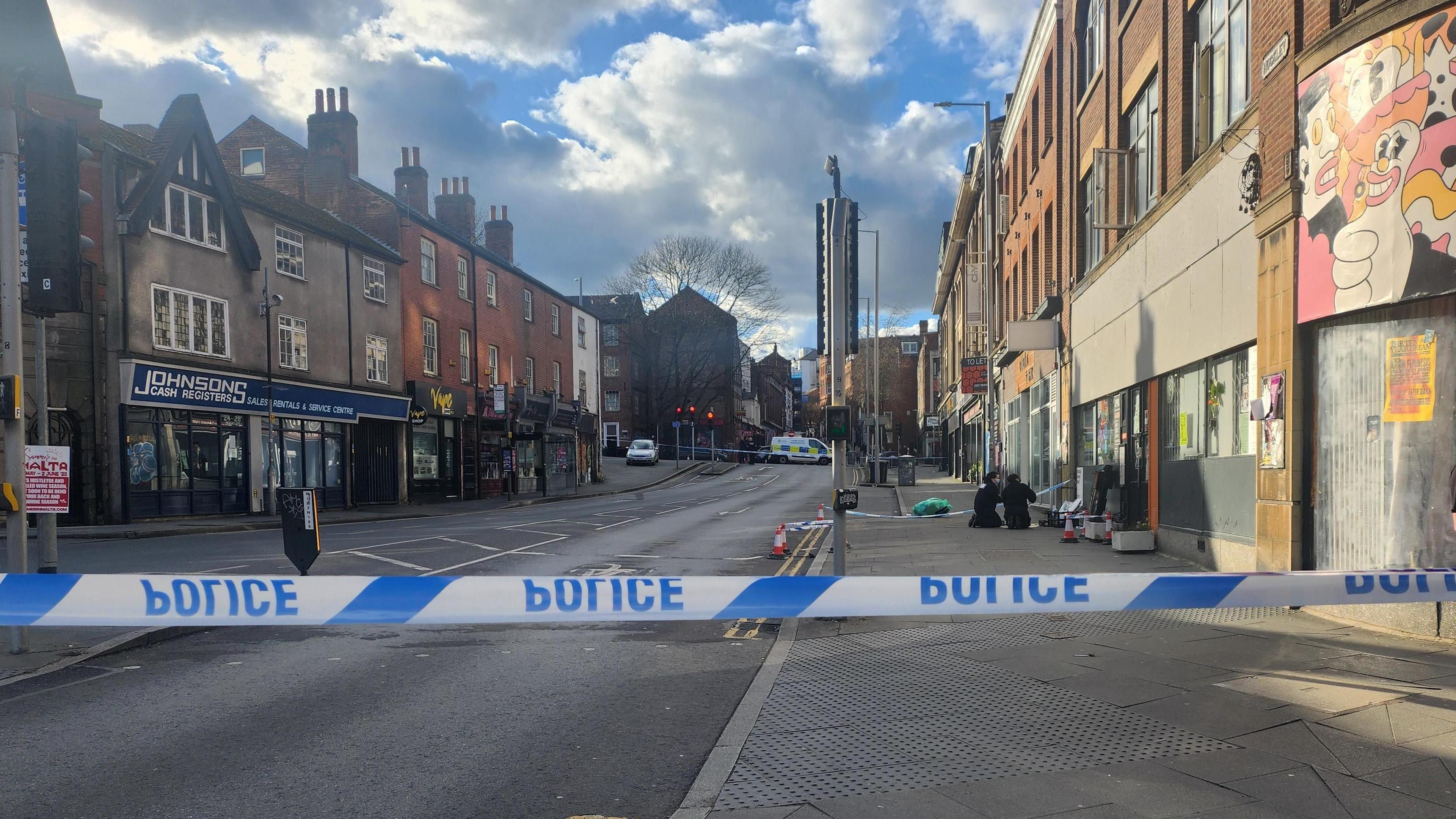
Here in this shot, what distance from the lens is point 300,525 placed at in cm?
1011

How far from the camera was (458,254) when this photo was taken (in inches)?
1452

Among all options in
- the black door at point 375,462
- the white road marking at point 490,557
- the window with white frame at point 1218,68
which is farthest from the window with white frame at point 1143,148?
the black door at point 375,462

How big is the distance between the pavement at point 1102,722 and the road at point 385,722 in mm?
609

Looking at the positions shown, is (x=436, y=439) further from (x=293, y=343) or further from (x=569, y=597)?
(x=569, y=597)

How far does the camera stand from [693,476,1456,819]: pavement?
14.3 ft

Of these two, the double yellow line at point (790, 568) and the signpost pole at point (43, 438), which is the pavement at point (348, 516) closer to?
the signpost pole at point (43, 438)

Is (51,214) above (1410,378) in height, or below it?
above

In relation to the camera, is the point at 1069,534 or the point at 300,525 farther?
the point at 1069,534

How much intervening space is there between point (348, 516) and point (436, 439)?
30.4 feet

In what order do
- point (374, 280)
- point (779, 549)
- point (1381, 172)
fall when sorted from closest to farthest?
1. point (1381, 172)
2. point (779, 549)
3. point (374, 280)

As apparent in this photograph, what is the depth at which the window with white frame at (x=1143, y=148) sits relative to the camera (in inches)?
566

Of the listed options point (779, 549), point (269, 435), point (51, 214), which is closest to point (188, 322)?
point (269, 435)

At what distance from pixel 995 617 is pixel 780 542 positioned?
6.12 metres

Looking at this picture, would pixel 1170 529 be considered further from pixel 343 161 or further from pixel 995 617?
pixel 343 161
